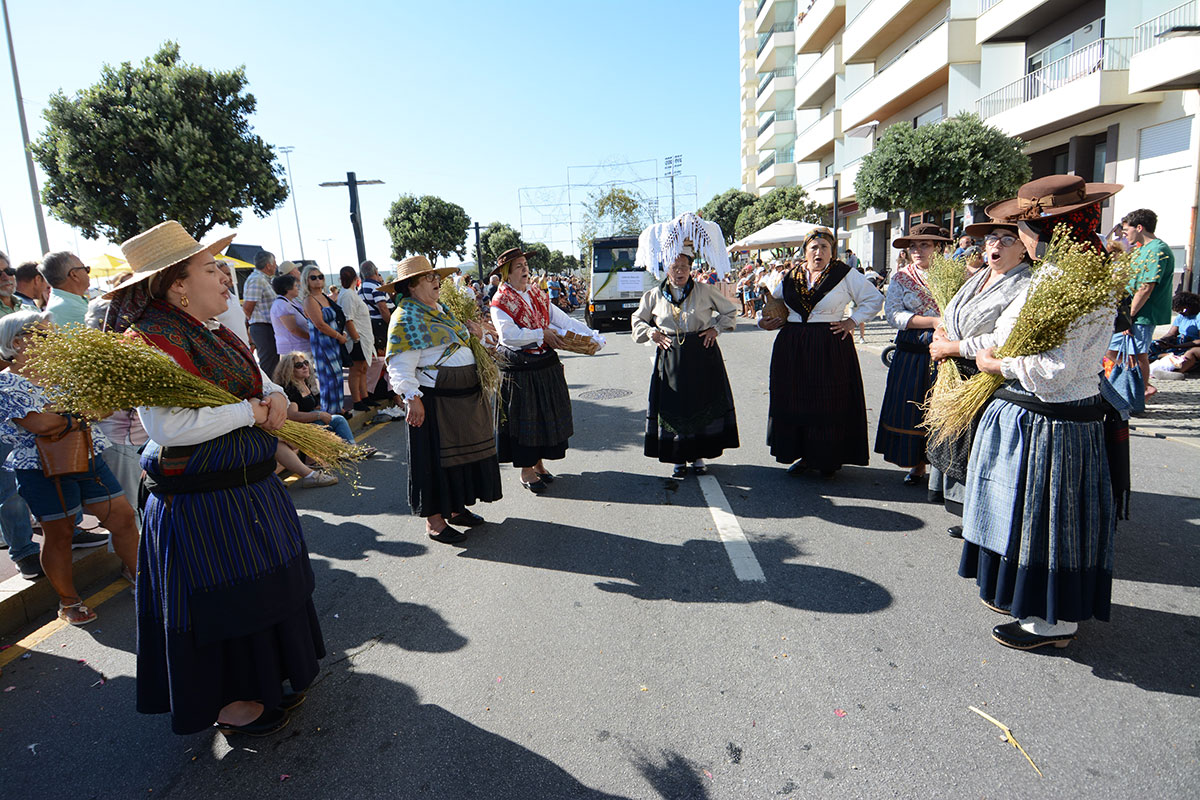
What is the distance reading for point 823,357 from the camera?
17.4ft

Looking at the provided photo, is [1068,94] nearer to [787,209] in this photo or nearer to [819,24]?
[787,209]

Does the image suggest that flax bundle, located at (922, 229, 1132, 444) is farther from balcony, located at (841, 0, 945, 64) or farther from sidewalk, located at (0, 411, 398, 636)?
balcony, located at (841, 0, 945, 64)

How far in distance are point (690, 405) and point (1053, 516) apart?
301cm

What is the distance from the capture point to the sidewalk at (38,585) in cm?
373

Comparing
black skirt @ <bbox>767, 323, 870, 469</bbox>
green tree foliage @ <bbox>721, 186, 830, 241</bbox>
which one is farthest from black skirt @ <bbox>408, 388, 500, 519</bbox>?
green tree foliage @ <bbox>721, 186, 830, 241</bbox>

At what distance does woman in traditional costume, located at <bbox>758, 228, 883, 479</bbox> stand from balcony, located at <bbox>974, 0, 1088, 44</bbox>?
57.1 feet

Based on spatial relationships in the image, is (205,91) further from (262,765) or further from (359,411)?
(262,765)

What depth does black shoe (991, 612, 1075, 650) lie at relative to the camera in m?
2.99

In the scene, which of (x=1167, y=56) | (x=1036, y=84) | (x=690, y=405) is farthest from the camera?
(x=1036, y=84)

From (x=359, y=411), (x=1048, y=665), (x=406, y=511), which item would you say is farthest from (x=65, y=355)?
(x=359, y=411)

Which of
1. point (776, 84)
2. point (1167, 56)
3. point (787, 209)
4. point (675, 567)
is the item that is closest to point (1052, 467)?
point (675, 567)

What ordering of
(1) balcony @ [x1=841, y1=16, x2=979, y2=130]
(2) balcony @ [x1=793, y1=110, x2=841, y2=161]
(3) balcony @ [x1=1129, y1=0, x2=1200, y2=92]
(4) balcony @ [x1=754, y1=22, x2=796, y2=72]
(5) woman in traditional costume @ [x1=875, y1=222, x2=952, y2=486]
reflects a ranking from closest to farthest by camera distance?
(5) woman in traditional costume @ [x1=875, y1=222, x2=952, y2=486]
(3) balcony @ [x1=1129, y1=0, x2=1200, y2=92]
(1) balcony @ [x1=841, y1=16, x2=979, y2=130]
(2) balcony @ [x1=793, y1=110, x2=841, y2=161]
(4) balcony @ [x1=754, y1=22, x2=796, y2=72]

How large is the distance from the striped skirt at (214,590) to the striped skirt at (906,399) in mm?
4261

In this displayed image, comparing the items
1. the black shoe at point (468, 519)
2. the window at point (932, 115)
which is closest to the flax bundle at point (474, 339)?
the black shoe at point (468, 519)
